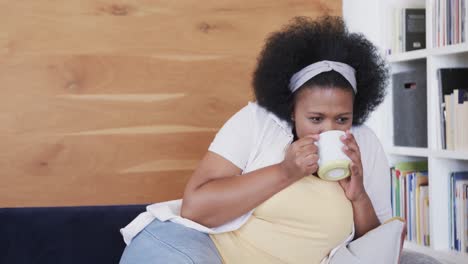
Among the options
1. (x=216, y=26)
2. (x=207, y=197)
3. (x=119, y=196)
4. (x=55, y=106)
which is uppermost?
(x=216, y=26)

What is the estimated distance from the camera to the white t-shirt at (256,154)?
4.98ft

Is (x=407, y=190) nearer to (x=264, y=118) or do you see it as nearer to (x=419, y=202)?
(x=419, y=202)

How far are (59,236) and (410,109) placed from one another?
5.31 ft

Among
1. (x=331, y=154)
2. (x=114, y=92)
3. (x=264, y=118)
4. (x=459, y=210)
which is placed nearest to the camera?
(x=331, y=154)

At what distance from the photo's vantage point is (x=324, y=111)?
1464mm

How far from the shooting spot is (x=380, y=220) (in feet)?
5.18

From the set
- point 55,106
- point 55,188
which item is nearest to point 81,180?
point 55,188

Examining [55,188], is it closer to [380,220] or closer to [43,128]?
[43,128]

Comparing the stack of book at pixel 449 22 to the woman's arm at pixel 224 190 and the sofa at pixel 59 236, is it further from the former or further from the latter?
the sofa at pixel 59 236

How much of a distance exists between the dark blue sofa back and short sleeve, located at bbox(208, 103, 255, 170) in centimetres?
36

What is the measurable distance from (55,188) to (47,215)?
61cm

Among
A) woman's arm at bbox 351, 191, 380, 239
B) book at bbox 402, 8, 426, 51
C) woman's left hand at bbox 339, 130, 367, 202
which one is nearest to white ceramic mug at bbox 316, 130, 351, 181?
woman's left hand at bbox 339, 130, 367, 202

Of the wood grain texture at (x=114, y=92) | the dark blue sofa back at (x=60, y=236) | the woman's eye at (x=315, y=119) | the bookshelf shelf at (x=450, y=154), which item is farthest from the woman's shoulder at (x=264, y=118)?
the bookshelf shelf at (x=450, y=154)

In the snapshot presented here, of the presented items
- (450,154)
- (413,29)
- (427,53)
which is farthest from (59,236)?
(413,29)
